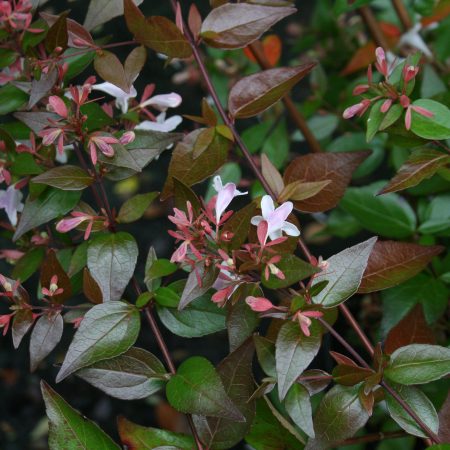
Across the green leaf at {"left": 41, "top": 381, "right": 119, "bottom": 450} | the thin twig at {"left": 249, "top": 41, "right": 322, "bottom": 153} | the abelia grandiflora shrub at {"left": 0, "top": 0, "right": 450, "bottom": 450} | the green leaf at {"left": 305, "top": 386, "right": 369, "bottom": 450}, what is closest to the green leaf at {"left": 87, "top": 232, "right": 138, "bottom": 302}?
the abelia grandiflora shrub at {"left": 0, "top": 0, "right": 450, "bottom": 450}

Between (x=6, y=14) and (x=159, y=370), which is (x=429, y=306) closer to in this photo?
(x=159, y=370)

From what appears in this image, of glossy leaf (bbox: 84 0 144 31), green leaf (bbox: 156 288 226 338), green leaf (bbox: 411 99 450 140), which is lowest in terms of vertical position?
green leaf (bbox: 156 288 226 338)

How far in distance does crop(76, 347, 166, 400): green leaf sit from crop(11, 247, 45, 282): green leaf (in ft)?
0.56

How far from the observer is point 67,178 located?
0.69 m

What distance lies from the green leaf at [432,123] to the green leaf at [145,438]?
→ 0.39 m

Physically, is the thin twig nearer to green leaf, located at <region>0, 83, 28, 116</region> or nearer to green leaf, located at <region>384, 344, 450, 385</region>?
green leaf, located at <region>0, 83, 28, 116</region>

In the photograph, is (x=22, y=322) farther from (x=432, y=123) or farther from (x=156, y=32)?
(x=432, y=123)

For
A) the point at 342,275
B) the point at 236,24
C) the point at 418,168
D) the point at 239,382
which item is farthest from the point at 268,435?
the point at 236,24

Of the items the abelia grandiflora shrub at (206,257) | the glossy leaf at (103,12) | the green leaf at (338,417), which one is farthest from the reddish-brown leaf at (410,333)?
the glossy leaf at (103,12)

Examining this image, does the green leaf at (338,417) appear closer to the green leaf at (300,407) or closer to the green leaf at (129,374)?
the green leaf at (300,407)

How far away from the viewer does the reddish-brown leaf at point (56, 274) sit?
2.25 feet

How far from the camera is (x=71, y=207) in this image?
73cm

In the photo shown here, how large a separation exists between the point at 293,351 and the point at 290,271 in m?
0.07

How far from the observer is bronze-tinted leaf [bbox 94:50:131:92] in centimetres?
69
